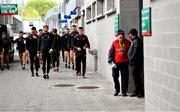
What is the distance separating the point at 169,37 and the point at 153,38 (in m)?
1.27

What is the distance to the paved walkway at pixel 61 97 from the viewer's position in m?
11.9

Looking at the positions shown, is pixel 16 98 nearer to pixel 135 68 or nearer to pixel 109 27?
pixel 135 68

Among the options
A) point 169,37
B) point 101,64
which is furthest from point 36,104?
point 101,64

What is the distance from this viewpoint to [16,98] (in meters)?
13.7

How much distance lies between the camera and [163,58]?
8828mm

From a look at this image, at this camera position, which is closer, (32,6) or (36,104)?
(36,104)

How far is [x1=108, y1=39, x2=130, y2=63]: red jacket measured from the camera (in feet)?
46.1

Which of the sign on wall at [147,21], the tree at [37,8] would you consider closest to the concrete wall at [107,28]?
the sign on wall at [147,21]

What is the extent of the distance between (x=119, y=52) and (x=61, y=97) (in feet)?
6.38

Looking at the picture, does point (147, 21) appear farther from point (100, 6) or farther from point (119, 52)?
point (100, 6)

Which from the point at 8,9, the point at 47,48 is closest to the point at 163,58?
the point at 47,48

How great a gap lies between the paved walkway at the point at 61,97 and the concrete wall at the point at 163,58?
1795mm

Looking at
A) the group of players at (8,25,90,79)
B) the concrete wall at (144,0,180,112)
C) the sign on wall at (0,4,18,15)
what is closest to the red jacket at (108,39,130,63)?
the concrete wall at (144,0,180,112)

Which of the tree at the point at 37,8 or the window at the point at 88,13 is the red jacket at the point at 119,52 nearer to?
the window at the point at 88,13
